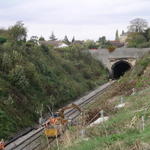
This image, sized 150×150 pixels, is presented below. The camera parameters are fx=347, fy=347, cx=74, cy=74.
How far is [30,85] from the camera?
33.2 meters

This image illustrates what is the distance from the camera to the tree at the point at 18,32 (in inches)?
1654

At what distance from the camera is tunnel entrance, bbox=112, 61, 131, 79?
225 ft

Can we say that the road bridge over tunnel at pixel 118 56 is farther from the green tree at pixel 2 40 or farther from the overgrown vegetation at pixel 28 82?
the green tree at pixel 2 40

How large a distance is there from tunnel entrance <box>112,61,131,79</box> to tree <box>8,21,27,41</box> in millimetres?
27672

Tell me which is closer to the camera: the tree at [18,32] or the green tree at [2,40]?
the green tree at [2,40]

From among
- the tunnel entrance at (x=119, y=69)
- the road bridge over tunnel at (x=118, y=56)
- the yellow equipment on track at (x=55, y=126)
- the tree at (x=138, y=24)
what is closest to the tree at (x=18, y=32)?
the yellow equipment on track at (x=55, y=126)

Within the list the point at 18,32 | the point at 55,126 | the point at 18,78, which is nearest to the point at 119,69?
the point at 18,32

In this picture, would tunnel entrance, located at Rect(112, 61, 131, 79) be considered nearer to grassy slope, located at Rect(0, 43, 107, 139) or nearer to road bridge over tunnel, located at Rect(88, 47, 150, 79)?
road bridge over tunnel, located at Rect(88, 47, 150, 79)

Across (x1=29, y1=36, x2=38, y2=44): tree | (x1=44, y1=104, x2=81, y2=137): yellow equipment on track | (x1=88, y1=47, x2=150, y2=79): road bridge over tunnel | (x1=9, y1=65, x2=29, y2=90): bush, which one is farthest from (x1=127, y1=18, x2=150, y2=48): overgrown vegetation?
(x1=44, y1=104, x2=81, y2=137): yellow equipment on track

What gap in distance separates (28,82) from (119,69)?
4338 centimetres

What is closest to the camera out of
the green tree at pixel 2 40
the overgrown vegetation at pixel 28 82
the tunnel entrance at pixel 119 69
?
the overgrown vegetation at pixel 28 82

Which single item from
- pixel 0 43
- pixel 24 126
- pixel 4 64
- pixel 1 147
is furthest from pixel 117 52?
pixel 1 147

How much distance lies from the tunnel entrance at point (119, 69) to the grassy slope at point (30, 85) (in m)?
16.0

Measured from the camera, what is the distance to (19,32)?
41.9 metres
